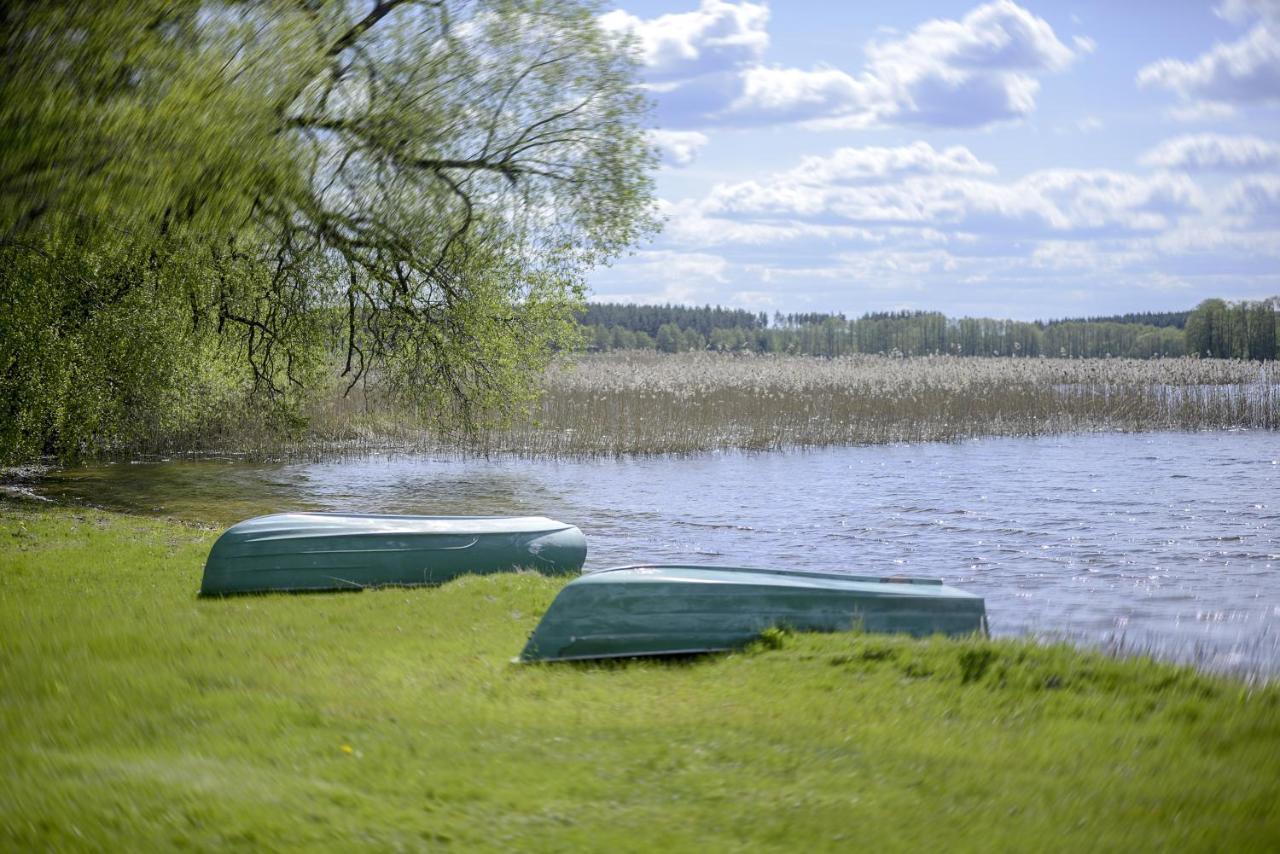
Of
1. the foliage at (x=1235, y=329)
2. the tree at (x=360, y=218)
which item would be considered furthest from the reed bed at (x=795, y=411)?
the foliage at (x=1235, y=329)

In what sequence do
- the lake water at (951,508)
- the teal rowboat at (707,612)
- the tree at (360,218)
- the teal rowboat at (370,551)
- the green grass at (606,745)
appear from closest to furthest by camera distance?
the green grass at (606,745) → the teal rowboat at (707,612) → the teal rowboat at (370,551) → the lake water at (951,508) → the tree at (360,218)

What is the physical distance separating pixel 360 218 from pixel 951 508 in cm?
984

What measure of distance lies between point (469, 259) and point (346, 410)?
1361 cm

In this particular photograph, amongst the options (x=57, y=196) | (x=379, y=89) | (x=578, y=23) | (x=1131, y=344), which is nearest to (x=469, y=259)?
(x=379, y=89)

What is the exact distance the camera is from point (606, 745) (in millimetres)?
5211

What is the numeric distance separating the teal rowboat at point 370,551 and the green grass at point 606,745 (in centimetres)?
172

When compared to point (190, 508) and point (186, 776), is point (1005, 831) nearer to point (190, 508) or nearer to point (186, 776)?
point (186, 776)

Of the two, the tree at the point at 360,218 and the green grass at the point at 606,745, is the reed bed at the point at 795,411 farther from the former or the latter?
the green grass at the point at 606,745

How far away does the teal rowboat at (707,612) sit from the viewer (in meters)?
7.23

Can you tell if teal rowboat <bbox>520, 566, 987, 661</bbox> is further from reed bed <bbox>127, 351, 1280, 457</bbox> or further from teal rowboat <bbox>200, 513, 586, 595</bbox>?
reed bed <bbox>127, 351, 1280, 457</bbox>

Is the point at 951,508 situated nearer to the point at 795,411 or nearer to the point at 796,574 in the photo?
the point at 795,411

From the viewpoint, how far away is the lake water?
1100 cm

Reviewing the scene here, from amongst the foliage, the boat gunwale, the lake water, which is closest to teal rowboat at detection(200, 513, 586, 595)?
the boat gunwale

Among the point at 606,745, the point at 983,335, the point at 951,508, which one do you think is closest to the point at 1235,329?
the point at 983,335
